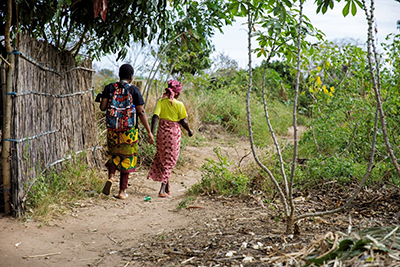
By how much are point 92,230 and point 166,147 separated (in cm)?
163

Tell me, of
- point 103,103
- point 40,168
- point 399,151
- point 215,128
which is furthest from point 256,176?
point 215,128

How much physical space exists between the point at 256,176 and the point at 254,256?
2.16 m

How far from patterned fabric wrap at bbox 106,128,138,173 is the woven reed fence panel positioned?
55 centimetres

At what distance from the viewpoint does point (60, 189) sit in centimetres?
423

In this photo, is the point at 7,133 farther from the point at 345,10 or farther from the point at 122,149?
the point at 345,10

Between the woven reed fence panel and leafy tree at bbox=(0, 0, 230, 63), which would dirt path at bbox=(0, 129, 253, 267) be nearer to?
the woven reed fence panel

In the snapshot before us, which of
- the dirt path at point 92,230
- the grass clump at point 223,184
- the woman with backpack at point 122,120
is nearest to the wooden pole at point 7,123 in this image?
the dirt path at point 92,230

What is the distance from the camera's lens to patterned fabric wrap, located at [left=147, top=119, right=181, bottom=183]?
4945mm

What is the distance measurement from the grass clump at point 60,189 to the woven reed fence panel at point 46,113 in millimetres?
95

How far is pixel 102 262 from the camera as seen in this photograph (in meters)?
2.92

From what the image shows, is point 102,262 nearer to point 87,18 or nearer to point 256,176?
point 256,176

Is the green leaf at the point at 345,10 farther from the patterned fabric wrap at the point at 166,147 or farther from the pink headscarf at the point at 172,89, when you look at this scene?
the patterned fabric wrap at the point at 166,147

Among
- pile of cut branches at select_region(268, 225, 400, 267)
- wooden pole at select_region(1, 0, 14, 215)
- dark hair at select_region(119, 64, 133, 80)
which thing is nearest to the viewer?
pile of cut branches at select_region(268, 225, 400, 267)

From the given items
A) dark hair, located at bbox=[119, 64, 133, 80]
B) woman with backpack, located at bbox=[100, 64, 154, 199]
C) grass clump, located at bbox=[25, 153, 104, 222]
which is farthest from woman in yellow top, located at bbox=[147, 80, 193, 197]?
grass clump, located at bbox=[25, 153, 104, 222]
